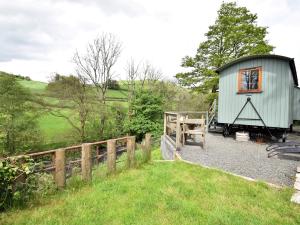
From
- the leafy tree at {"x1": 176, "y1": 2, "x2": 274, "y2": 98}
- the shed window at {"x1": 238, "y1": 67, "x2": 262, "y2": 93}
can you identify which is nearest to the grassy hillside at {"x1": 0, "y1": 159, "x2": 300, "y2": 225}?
the shed window at {"x1": 238, "y1": 67, "x2": 262, "y2": 93}

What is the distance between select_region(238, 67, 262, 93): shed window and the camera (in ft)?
30.9

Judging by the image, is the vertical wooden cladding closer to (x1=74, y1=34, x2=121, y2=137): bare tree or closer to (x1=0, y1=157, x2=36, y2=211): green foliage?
(x1=0, y1=157, x2=36, y2=211): green foliage

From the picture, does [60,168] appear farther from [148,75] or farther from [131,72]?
[148,75]

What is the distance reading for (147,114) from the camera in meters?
19.1

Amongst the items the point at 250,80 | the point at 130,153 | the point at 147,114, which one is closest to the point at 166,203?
the point at 130,153

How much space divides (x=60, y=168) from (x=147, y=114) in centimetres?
1537

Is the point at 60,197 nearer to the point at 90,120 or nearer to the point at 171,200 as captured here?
the point at 171,200

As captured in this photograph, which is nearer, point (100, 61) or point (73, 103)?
point (73, 103)

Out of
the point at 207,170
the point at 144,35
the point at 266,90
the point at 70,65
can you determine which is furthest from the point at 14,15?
the point at 144,35

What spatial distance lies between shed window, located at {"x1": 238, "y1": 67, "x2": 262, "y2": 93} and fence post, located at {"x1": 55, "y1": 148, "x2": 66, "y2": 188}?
8.84 meters

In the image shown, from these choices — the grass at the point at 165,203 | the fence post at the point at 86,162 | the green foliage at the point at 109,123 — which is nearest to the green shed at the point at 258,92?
the grass at the point at 165,203

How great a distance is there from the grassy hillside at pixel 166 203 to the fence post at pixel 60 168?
0.78 feet

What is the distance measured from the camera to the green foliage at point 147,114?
61.5 ft

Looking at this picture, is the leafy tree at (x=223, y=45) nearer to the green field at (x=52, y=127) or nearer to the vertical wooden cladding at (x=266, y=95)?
the vertical wooden cladding at (x=266, y=95)
